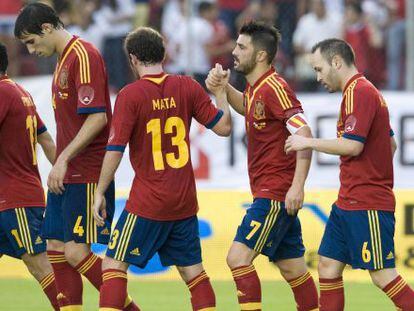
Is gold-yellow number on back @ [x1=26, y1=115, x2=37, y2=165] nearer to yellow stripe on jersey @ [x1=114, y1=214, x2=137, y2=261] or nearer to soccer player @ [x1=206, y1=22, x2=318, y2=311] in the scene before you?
yellow stripe on jersey @ [x1=114, y1=214, x2=137, y2=261]

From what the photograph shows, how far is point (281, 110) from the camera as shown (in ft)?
27.1

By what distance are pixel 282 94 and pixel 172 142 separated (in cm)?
92

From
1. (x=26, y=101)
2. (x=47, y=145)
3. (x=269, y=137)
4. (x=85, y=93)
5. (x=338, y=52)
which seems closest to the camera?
(x=338, y=52)

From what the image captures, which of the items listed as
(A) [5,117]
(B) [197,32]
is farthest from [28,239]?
(B) [197,32]

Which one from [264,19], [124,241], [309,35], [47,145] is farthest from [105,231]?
[309,35]

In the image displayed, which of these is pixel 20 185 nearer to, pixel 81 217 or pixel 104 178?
pixel 81 217

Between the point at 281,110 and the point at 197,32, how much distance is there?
269 inches

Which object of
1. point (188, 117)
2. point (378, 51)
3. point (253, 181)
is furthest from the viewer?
point (378, 51)

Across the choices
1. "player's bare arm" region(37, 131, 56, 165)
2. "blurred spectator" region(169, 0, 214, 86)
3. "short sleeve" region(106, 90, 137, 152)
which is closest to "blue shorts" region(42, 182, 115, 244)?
"player's bare arm" region(37, 131, 56, 165)

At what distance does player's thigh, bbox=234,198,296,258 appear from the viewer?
833 centimetres

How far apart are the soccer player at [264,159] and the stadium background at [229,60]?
3624 mm

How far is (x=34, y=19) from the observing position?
27.4 ft

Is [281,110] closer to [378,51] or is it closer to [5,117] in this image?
[5,117]

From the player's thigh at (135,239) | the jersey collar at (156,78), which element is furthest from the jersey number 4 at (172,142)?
the player's thigh at (135,239)
